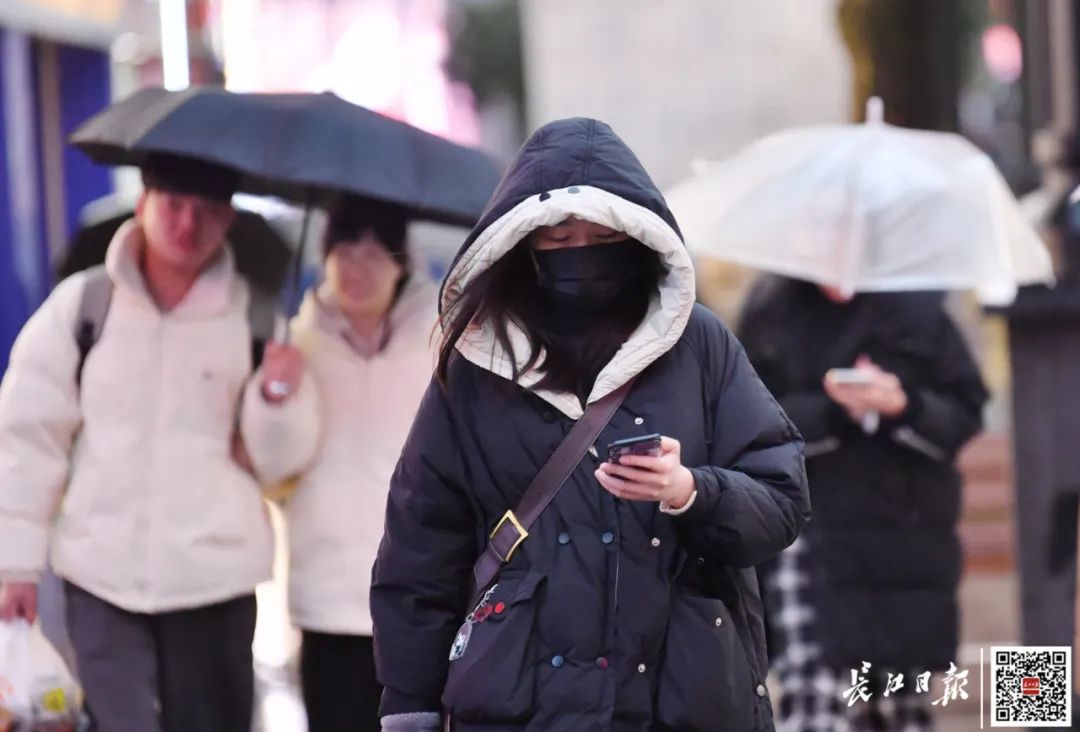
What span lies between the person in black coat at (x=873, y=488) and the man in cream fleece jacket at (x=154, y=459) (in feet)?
5.28

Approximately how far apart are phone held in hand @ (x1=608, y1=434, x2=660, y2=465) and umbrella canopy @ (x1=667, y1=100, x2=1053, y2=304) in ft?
8.43

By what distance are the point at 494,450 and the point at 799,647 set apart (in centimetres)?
275

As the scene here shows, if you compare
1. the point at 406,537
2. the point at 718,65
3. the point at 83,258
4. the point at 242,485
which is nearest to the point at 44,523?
the point at 242,485

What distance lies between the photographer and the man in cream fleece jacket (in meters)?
4.69

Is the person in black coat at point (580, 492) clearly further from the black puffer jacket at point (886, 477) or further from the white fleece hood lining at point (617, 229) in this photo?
the black puffer jacket at point (886, 477)

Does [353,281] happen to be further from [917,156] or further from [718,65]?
[718,65]

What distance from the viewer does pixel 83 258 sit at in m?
5.36

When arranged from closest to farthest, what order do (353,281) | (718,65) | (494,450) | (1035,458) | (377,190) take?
1. (494,450)
2. (377,190)
3. (353,281)
4. (1035,458)
5. (718,65)

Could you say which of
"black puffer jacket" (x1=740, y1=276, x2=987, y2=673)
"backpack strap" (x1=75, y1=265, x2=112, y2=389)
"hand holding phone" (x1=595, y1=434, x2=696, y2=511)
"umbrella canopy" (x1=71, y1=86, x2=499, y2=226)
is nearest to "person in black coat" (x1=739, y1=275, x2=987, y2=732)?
"black puffer jacket" (x1=740, y1=276, x2=987, y2=673)

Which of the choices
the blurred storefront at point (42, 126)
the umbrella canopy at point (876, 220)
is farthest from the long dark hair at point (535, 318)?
the blurred storefront at point (42, 126)

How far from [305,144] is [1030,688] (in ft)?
8.42

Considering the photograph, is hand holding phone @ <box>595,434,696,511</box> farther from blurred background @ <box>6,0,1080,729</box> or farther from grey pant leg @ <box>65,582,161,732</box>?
blurred background @ <box>6,0,1080,729</box>

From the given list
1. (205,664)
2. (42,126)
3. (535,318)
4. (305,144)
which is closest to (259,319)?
(305,144)

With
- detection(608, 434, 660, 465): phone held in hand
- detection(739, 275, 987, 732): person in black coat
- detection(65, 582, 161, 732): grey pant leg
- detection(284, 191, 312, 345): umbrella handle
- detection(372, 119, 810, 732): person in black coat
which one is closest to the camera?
detection(608, 434, 660, 465): phone held in hand
